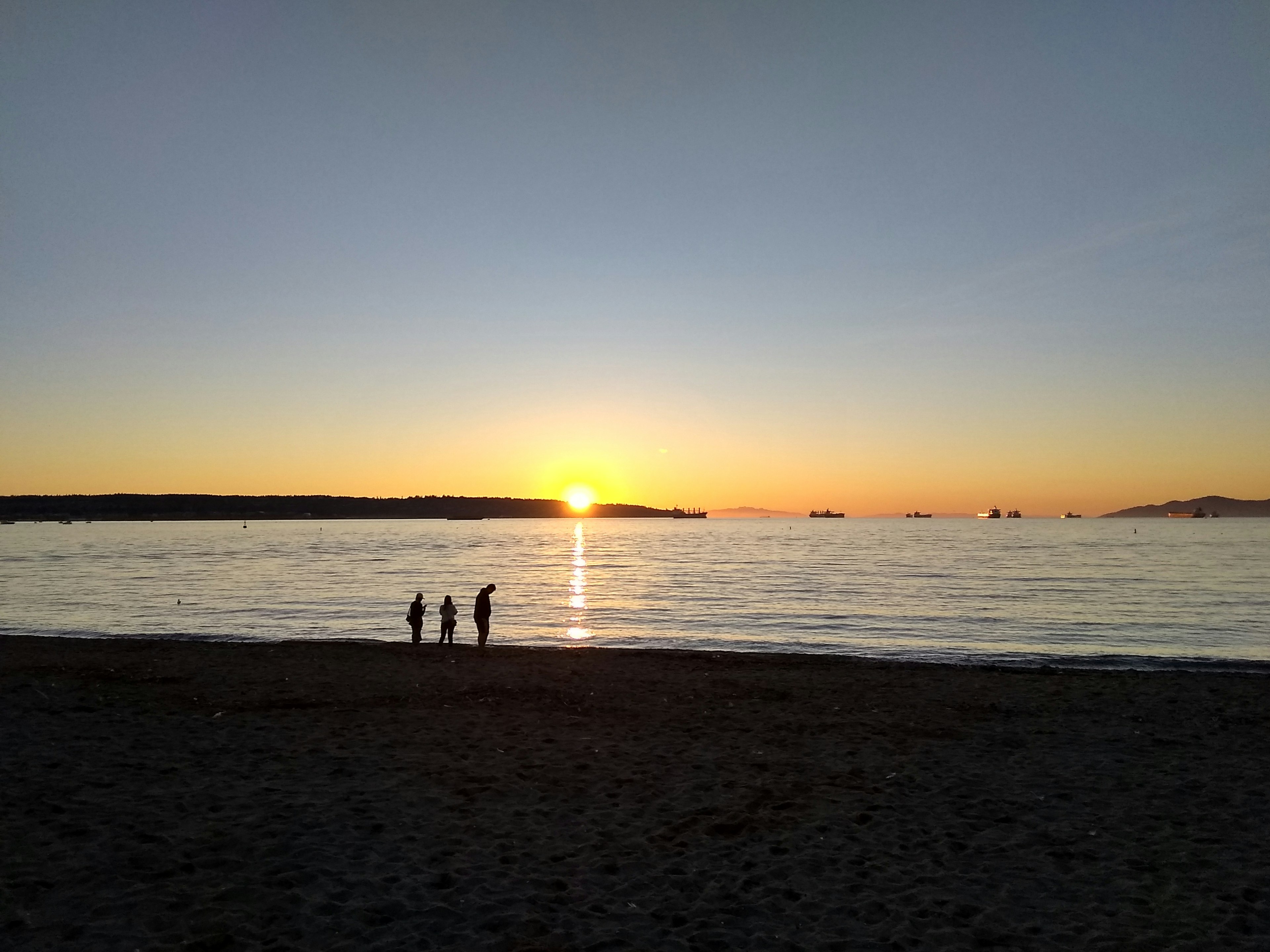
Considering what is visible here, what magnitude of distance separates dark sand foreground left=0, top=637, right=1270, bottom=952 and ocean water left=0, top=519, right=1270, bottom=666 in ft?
43.3

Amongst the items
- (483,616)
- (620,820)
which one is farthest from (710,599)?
(620,820)

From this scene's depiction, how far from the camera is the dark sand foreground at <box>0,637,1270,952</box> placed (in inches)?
257

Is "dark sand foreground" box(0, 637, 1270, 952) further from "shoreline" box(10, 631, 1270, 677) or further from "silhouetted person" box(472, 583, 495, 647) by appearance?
"silhouetted person" box(472, 583, 495, 647)

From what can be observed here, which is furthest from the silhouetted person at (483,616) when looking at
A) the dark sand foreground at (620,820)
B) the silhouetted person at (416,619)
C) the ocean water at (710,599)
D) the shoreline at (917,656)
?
the dark sand foreground at (620,820)

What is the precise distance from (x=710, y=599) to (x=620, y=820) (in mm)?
37359

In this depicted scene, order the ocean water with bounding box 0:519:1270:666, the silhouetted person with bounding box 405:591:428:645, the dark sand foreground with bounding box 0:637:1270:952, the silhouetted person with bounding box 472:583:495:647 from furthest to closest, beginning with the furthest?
the ocean water with bounding box 0:519:1270:666
the silhouetted person with bounding box 405:591:428:645
the silhouetted person with bounding box 472:583:495:647
the dark sand foreground with bounding box 0:637:1270:952

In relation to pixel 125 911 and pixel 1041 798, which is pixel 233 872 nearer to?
pixel 125 911

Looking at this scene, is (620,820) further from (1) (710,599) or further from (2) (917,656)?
(1) (710,599)

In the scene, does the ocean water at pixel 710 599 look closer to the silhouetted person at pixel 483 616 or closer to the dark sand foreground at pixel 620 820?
the silhouetted person at pixel 483 616

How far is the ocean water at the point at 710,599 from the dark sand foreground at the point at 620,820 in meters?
13.2

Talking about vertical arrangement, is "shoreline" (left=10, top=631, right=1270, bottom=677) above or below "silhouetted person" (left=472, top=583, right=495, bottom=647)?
below

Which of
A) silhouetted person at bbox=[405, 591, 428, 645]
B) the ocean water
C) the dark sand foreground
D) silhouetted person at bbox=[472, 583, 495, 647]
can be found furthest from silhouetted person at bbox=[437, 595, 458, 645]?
the dark sand foreground

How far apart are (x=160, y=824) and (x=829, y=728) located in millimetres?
10186

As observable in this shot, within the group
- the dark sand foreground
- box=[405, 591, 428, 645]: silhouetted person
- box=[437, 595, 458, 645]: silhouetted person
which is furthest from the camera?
box=[405, 591, 428, 645]: silhouetted person
